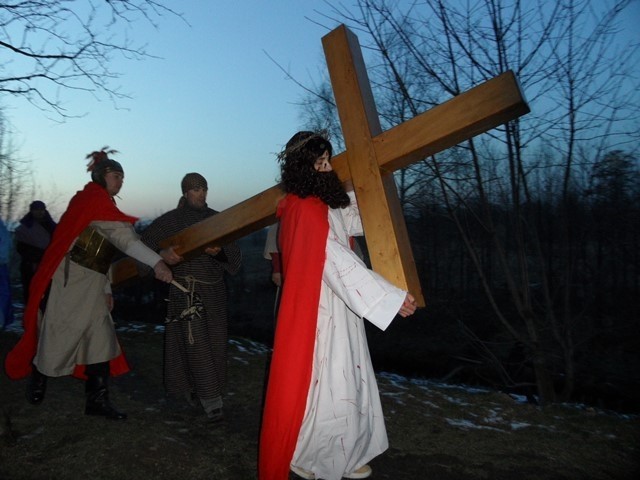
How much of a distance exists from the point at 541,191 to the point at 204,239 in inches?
131

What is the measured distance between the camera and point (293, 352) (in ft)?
7.97

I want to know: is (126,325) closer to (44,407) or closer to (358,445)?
(44,407)

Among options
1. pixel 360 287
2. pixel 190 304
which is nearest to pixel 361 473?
pixel 360 287

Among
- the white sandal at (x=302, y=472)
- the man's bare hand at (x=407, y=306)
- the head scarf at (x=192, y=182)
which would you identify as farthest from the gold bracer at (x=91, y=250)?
the man's bare hand at (x=407, y=306)

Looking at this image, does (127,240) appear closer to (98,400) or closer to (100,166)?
(100,166)

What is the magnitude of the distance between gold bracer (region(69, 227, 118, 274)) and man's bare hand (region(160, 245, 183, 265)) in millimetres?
430

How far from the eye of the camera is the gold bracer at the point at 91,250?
3.35 meters

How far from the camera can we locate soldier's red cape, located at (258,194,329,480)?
2.41 meters

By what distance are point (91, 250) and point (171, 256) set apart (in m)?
0.59

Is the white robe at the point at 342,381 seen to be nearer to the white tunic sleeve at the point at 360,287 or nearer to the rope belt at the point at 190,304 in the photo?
the white tunic sleeve at the point at 360,287

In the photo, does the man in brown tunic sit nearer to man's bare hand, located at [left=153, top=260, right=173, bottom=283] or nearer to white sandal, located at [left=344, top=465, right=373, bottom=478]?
man's bare hand, located at [left=153, top=260, right=173, bottom=283]

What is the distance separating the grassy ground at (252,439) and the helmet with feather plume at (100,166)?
1.66m

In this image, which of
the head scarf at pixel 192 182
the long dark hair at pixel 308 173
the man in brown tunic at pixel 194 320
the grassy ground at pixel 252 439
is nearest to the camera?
the long dark hair at pixel 308 173

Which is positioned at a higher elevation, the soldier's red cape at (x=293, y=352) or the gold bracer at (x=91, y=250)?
the gold bracer at (x=91, y=250)
